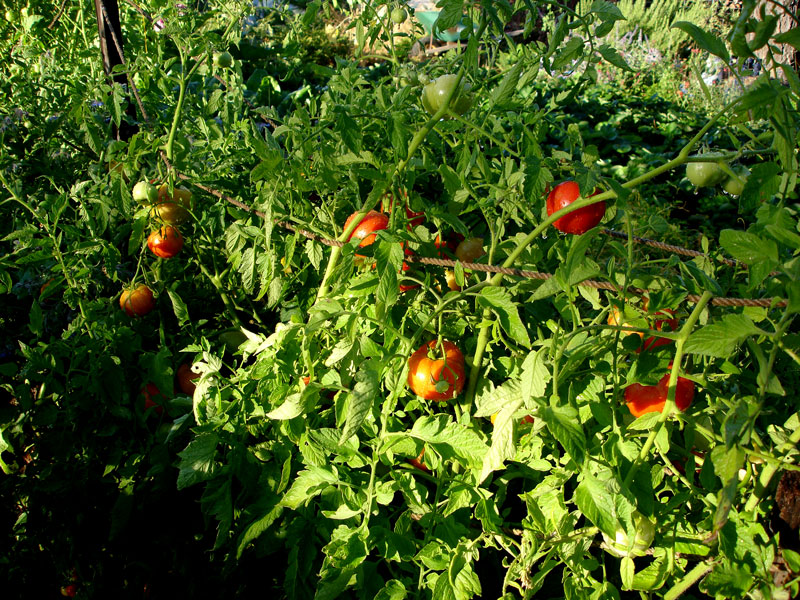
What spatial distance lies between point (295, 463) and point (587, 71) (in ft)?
2.93

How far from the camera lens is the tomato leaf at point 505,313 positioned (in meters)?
0.75

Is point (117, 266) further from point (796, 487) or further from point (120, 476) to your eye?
point (796, 487)

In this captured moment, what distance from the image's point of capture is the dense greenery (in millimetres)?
688

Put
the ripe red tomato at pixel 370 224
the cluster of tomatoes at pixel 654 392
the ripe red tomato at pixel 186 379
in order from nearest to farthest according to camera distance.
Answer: the cluster of tomatoes at pixel 654 392
the ripe red tomato at pixel 370 224
the ripe red tomato at pixel 186 379

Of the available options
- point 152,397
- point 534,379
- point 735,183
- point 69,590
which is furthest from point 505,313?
point 69,590

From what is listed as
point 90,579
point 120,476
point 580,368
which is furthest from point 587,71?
point 90,579

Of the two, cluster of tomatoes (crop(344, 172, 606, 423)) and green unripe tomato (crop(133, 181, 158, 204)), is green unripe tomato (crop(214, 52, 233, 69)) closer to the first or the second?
green unripe tomato (crop(133, 181, 158, 204))

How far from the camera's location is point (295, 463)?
1.07 meters

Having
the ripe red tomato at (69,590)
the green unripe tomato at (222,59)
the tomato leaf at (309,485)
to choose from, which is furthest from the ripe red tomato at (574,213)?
the ripe red tomato at (69,590)

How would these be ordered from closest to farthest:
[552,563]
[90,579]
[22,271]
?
[552,563] → [90,579] → [22,271]

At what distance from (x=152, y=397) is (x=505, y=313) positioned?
0.81 meters

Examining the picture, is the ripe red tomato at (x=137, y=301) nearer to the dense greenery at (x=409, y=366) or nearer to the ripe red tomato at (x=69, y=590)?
the dense greenery at (x=409, y=366)

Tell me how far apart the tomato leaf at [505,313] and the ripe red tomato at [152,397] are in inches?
30.4

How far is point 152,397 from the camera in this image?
119cm
